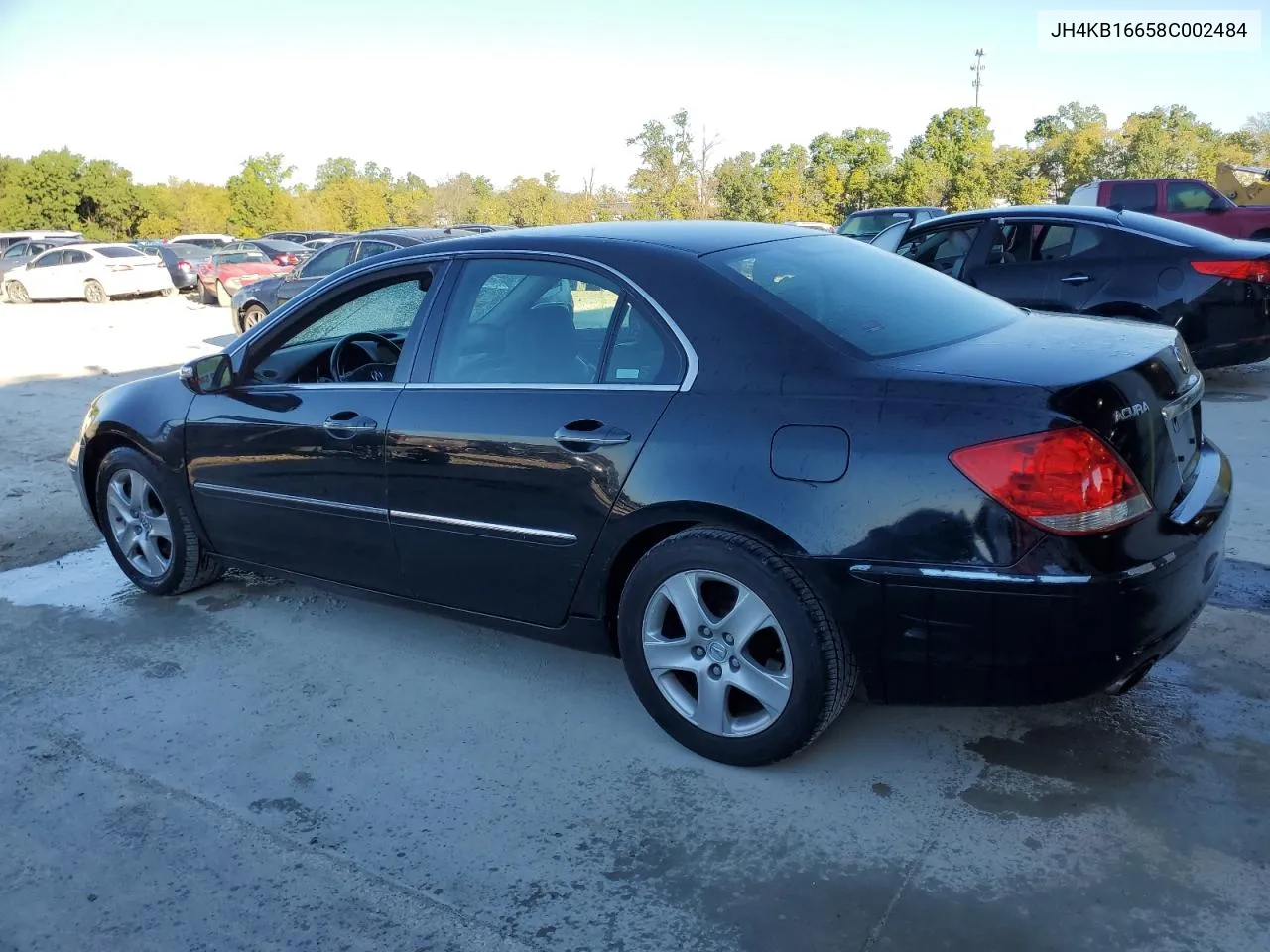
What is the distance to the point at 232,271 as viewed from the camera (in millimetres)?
22188

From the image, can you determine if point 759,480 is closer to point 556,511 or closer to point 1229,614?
point 556,511

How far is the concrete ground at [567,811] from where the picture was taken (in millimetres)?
2541

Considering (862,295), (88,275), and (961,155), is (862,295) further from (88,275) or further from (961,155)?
(961,155)

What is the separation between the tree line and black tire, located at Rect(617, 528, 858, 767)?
109 feet

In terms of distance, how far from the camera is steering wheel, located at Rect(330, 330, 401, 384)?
4.20 meters

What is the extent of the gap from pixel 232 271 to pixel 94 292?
173 inches

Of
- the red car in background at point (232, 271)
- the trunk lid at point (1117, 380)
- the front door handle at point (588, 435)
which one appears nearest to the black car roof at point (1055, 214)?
the trunk lid at point (1117, 380)

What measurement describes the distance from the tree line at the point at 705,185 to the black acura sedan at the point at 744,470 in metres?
32.3

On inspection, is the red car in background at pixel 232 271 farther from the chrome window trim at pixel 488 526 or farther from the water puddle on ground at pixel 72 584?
the chrome window trim at pixel 488 526

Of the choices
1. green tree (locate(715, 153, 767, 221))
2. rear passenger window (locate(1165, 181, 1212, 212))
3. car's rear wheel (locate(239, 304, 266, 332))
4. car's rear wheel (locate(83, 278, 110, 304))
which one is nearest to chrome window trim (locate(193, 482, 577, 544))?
car's rear wheel (locate(239, 304, 266, 332))

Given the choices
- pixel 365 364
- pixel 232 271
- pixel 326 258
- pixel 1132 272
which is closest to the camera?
pixel 365 364

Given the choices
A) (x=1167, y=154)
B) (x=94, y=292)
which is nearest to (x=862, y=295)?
(x=94, y=292)

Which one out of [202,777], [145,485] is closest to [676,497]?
[202,777]

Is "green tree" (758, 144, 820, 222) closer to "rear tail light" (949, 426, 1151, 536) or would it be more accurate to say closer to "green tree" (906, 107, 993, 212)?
"green tree" (906, 107, 993, 212)
